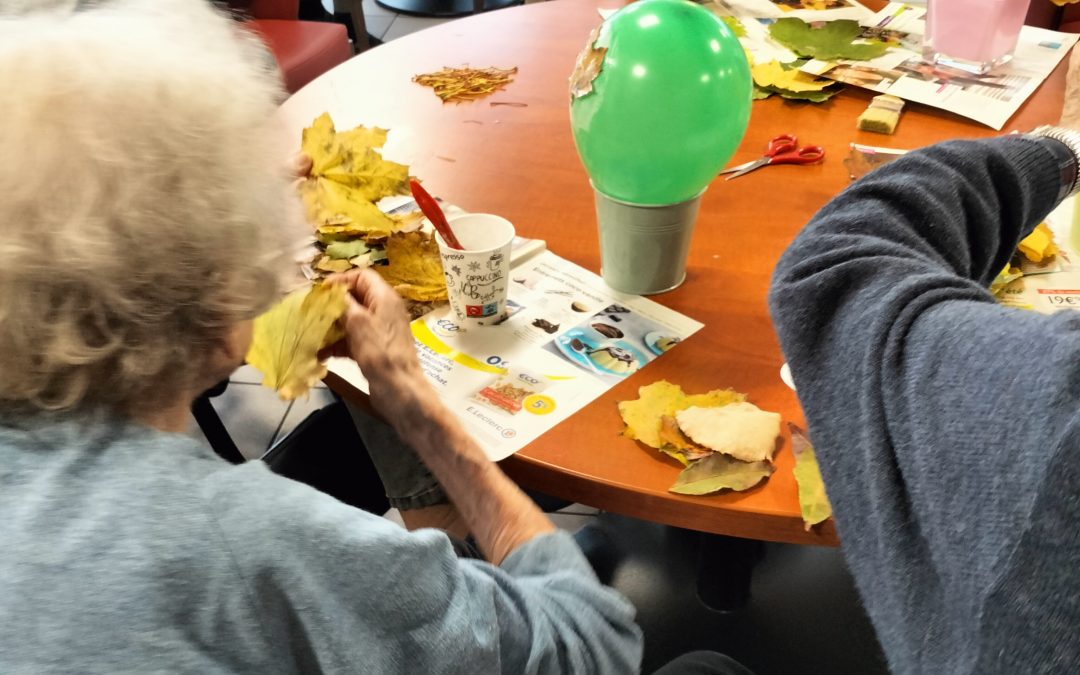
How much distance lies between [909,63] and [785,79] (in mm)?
255

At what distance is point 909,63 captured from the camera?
1478 mm

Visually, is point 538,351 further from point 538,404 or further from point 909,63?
point 909,63

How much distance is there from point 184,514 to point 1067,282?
0.97 metres

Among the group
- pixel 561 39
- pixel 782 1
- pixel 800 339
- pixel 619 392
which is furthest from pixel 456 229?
pixel 782 1

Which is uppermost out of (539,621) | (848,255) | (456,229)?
(848,255)

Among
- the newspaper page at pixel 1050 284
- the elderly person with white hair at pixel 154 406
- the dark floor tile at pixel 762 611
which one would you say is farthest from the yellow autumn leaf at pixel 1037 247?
the elderly person with white hair at pixel 154 406

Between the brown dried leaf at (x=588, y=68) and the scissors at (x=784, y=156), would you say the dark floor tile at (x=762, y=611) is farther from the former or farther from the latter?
A: the brown dried leaf at (x=588, y=68)

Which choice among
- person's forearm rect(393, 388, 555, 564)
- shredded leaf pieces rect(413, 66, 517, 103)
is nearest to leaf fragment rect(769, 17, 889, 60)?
shredded leaf pieces rect(413, 66, 517, 103)

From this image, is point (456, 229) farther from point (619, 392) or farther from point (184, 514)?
point (184, 514)

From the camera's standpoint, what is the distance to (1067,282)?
3.13ft

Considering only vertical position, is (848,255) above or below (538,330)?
above

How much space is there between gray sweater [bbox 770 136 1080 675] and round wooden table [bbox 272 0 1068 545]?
172 millimetres

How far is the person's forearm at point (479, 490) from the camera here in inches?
30.5

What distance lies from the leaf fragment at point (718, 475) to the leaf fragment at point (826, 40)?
102 centimetres
